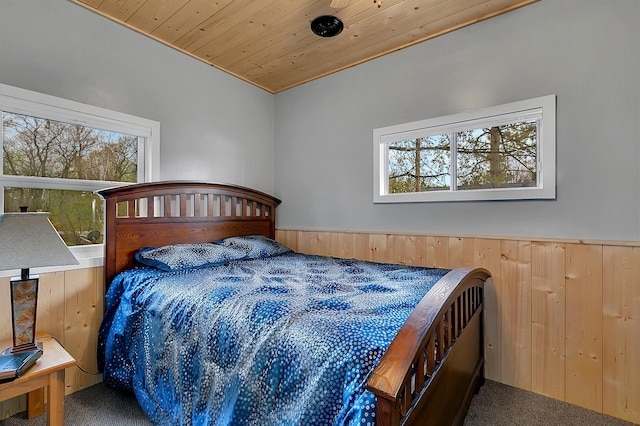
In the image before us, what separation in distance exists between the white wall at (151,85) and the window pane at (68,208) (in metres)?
0.59

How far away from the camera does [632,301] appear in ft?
5.86

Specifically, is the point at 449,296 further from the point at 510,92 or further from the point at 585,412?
the point at 510,92

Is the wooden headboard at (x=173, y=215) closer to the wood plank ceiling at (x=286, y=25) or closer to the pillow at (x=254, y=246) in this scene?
the pillow at (x=254, y=246)

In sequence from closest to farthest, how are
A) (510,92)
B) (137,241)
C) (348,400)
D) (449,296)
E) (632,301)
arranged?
(348,400), (449,296), (632,301), (510,92), (137,241)

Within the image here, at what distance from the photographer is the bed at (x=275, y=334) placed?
0.99m

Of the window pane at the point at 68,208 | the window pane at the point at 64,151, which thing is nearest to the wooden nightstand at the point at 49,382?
the window pane at the point at 68,208

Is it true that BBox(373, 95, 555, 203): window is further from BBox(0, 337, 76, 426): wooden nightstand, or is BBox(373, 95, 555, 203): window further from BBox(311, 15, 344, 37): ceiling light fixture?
BBox(0, 337, 76, 426): wooden nightstand

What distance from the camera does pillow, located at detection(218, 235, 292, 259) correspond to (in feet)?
8.71

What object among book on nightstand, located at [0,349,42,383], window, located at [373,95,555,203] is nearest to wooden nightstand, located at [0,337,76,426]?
book on nightstand, located at [0,349,42,383]

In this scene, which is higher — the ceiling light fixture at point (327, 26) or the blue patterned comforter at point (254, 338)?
the ceiling light fixture at point (327, 26)

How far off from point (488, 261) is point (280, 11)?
A: 232 cm

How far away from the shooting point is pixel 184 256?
221cm

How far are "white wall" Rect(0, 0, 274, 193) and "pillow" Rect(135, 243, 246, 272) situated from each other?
691mm

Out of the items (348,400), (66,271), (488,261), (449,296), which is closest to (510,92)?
(488,261)
